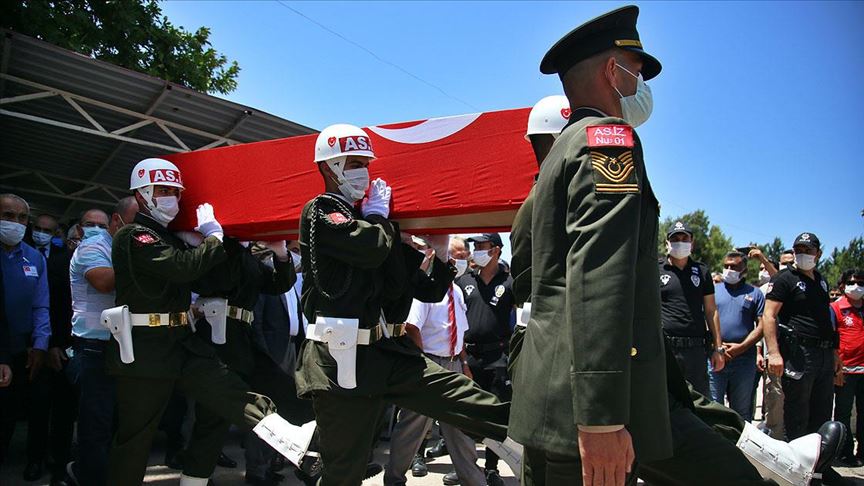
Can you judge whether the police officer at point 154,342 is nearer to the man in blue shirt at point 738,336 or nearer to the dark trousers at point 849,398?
the man in blue shirt at point 738,336

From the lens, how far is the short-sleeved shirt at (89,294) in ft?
13.9

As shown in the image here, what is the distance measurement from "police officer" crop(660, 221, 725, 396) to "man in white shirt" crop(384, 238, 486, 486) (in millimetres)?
1871

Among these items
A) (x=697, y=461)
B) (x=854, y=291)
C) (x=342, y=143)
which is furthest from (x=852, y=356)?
(x=342, y=143)

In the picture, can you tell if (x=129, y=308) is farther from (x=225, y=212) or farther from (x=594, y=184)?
(x=594, y=184)

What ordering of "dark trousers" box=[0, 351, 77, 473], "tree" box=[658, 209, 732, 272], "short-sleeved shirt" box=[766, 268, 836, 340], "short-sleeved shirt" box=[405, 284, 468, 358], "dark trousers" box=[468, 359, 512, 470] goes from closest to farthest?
"dark trousers" box=[0, 351, 77, 473] < "short-sleeved shirt" box=[405, 284, 468, 358] < "dark trousers" box=[468, 359, 512, 470] < "short-sleeved shirt" box=[766, 268, 836, 340] < "tree" box=[658, 209, 732, 272]

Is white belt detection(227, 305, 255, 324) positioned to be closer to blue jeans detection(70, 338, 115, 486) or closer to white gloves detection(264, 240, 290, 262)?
white gloves detection(264, 240, 290, 262)

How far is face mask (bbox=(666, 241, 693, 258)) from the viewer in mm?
6043

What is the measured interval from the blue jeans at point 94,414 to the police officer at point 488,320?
9.85ft

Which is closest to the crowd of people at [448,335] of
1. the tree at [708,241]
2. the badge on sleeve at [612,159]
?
the badge on sleeve at [612,159]

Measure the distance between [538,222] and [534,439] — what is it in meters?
0.68

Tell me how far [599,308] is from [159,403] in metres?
3.16

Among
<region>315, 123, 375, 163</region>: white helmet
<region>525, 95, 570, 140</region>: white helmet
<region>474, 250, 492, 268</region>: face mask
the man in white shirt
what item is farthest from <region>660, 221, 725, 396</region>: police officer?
<region>315, 123, 375, 163</region>: white helmet

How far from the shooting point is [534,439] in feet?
6.66

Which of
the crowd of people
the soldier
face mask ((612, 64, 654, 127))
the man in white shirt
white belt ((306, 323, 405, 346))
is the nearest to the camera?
the soldier
